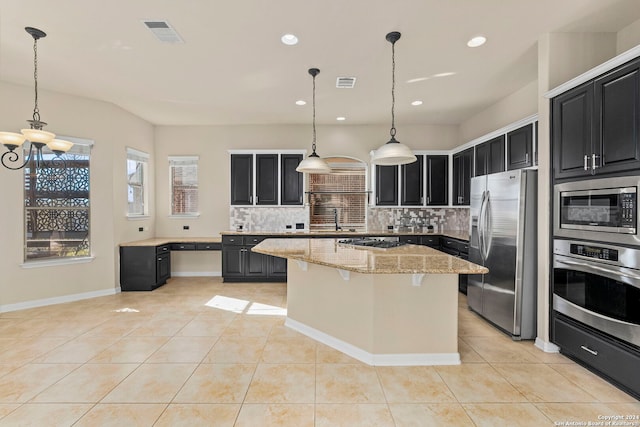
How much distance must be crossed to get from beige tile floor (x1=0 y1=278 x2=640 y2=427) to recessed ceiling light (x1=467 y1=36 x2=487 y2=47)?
120 inches

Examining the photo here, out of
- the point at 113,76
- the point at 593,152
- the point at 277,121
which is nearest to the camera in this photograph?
the point at 593,152

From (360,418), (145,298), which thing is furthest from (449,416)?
(145,298)

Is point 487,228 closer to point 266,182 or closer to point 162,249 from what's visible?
point 266,182

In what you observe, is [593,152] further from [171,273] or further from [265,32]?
[171,273]

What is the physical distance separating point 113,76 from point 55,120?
4.49ft

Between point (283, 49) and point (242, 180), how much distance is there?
3.00 m

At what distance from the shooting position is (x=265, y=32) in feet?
9.55

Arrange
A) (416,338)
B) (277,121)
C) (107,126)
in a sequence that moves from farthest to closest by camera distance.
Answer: (277,121) < (107,126) < (416,338)

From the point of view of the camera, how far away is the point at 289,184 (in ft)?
19.0

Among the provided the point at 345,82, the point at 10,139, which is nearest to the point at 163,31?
the point at 10,139

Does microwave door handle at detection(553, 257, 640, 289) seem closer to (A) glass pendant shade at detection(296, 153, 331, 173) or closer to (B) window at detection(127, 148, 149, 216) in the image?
(A) glass pendant shade at detection(296, 153, 331, 173)

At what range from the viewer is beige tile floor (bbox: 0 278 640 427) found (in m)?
2.05

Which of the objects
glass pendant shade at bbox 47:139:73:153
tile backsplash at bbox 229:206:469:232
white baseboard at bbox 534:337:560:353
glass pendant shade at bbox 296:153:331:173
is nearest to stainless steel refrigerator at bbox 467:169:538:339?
white baseboard at bbox 534:337:560:353

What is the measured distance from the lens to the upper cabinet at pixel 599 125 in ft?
7.23
